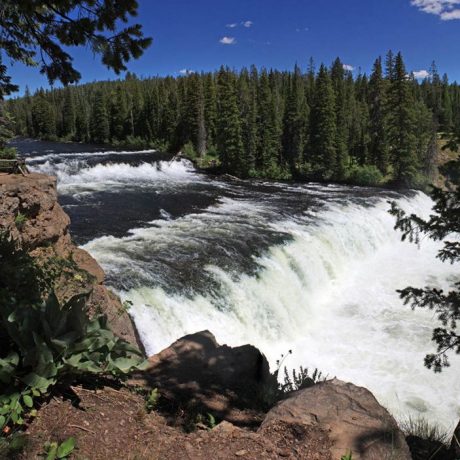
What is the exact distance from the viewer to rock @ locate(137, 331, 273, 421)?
480 centimetres

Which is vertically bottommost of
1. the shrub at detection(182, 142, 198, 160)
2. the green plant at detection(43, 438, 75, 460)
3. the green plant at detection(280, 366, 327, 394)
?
the green plant at detection(280, 366, 327, 394)

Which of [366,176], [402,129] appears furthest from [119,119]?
[402,129]

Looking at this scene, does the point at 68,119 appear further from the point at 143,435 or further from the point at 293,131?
the point at 143,435

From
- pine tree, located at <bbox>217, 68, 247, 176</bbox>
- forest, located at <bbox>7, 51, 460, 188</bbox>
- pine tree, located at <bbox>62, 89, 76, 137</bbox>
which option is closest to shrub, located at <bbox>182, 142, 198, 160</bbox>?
forest, located at <bbox>7, 51, 460, 188</bbox>

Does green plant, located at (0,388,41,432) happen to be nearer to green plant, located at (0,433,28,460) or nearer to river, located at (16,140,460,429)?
green plant, located at (0,433,28,460)

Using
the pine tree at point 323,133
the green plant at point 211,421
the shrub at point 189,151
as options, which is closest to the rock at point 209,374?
the green plant at point 211,421

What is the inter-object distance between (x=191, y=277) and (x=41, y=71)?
25.6 feet

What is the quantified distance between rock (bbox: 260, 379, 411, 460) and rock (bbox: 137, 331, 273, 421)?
836 millimetres

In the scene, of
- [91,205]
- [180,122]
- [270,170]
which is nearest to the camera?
[91,205]

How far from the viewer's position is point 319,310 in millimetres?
14211

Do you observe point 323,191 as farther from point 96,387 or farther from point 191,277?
point 96,387

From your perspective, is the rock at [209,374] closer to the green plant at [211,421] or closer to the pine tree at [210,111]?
the green plant at [211,421]

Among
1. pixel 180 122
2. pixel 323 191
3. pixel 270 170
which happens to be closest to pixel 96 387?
pixel 323 191

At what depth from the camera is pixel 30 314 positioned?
369cm
